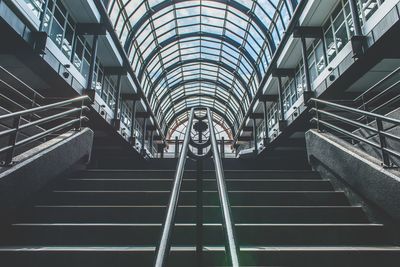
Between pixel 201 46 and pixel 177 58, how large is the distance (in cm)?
223

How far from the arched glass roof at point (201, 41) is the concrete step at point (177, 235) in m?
11.0

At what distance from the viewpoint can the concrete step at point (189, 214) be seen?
9.36ft

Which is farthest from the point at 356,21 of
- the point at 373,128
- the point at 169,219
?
the point at 169,219

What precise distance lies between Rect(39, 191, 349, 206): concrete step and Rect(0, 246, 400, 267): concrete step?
1058mm

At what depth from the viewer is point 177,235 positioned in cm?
249

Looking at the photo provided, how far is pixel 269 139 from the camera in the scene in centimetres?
1714

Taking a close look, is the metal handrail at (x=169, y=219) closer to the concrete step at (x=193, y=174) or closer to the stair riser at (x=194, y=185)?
the stair riser at (x=194, y=185)

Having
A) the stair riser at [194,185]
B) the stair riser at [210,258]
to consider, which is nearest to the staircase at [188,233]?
the stair riser at [210,258]

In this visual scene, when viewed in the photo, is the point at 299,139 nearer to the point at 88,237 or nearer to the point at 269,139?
the point at 269,139

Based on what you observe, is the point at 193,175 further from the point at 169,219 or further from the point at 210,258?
the point at 169,219

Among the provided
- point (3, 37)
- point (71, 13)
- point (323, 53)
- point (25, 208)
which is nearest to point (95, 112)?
point (71, 13)

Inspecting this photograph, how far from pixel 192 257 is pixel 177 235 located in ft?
1.22

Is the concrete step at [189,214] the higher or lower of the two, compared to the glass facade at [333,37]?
lower

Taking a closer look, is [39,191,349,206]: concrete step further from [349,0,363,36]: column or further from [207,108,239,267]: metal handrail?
[349,0,363,36]: column
